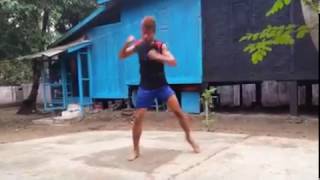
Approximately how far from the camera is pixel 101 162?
5.62 m

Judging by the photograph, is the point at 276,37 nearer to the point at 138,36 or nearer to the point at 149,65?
the point at 149,65

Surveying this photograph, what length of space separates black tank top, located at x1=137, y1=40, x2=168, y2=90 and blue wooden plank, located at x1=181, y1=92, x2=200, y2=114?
7.10 meters

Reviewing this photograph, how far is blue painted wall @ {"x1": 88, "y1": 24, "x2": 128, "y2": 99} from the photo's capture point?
15.0m

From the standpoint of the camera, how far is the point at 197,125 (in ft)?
34.4

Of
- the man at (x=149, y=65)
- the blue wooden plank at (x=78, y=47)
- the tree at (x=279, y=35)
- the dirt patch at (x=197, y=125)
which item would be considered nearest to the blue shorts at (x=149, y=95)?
the man at (x=149, y=65)

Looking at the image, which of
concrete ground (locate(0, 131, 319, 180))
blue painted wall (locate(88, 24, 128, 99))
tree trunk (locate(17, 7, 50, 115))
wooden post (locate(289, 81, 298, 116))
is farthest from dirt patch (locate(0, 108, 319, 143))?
tree trunk (locate(17, 7, 50, 115))

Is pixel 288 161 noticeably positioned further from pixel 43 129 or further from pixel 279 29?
pixel 43 129

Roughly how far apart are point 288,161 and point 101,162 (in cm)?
219

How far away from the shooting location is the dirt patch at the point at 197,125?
9.18 m

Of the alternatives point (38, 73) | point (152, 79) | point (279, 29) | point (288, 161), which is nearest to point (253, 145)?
point (288, 161)

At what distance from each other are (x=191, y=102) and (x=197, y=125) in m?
2.22

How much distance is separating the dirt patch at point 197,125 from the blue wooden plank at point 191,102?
60 centimetres

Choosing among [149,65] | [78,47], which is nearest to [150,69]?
[149,65]

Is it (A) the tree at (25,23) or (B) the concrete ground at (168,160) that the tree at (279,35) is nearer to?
(B) the concrete ground at (168,160)
